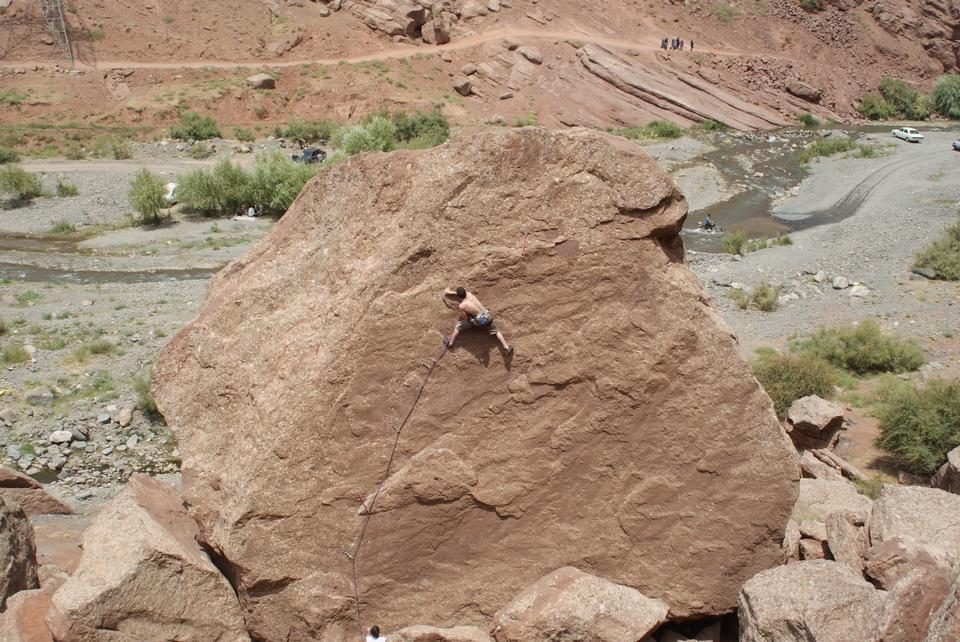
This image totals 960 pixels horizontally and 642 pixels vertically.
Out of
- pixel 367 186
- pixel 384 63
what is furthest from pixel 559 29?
Result: pixel 367 186

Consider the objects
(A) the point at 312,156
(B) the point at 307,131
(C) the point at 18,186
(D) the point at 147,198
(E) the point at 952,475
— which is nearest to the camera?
(E) the point at 952,475

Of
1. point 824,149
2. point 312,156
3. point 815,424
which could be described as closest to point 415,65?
point 312,156

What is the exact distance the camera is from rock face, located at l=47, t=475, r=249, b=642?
8094 millimetres

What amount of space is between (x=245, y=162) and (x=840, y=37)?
5532 cm

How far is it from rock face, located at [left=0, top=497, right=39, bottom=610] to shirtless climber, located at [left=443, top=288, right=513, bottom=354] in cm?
544

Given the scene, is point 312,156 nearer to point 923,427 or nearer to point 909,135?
point 923,427

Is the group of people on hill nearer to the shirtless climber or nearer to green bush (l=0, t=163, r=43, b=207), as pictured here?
green bush (l=0, t=163, r=43, b=207)

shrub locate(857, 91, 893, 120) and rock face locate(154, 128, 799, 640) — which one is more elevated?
rock face locate(154, 128, 799, 640)

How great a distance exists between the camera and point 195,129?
47.5 metres

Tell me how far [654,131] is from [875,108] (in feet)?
81.9

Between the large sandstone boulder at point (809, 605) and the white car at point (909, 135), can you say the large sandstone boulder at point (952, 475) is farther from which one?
the white car at point (909, 135)

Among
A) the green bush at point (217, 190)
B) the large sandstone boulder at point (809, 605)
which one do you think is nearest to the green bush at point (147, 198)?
the green bush at point (217, 190)

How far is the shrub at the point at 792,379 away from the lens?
61.3ft

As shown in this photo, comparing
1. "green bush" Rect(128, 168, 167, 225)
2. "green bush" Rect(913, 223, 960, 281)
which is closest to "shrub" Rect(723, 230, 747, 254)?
"green bush" Rect(913, 223, 960, 281)
